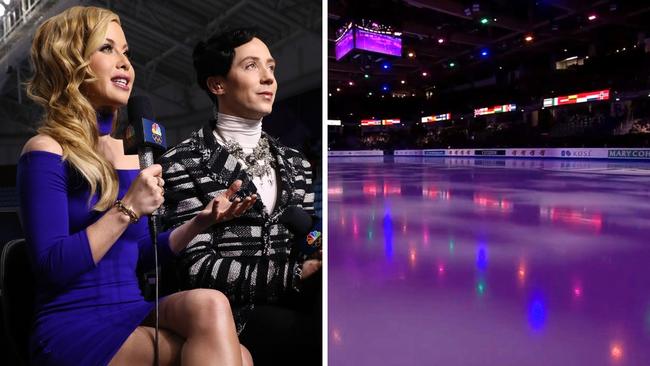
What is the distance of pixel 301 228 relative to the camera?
0.96m

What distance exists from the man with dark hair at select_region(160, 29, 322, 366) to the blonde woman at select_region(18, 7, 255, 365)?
0.25ft

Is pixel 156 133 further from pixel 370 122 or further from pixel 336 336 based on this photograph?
pixel 370 122

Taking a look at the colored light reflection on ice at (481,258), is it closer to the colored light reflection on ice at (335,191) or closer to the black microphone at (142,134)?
the black microphone at (142,134)

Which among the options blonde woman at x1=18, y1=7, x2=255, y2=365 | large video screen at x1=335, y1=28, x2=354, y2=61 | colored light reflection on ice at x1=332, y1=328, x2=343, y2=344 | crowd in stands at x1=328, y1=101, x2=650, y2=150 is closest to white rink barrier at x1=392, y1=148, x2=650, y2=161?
crowd in stands at x1=328, y1=101, x2=650, y2=150

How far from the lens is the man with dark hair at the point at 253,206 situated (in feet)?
2.86

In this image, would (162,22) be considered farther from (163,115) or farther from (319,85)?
(319,85)

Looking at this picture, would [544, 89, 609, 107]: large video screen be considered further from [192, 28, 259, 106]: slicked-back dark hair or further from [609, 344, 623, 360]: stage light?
[192, 28, 259, 106]: slicked-back dark hair

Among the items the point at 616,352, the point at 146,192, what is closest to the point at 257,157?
the point at 146,192

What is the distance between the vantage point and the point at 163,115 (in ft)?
3.18

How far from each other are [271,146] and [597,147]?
16.9 m

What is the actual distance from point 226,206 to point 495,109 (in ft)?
77.4

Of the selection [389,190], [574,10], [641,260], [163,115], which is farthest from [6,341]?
[574,10]

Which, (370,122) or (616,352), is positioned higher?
(370,122)

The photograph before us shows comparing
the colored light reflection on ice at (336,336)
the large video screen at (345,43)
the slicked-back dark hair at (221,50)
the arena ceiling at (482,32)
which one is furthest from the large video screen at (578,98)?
the slicked-back dark hair at (221,50)
